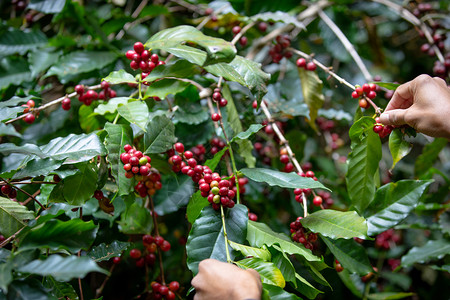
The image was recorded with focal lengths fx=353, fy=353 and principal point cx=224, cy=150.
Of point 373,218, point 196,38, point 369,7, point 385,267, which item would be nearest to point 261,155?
point 373,218

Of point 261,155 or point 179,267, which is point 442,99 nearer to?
point 261,155

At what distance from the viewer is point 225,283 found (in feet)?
1.63

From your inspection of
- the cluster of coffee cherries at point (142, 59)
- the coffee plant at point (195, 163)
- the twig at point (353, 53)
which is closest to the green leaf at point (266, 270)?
the coffee plant at point (195, 163)

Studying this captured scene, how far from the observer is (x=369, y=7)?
147 cm

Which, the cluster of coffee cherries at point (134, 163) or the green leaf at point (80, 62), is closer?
the cluster of coffee cherries at point (134, 163)

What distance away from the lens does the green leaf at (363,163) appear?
0.75m

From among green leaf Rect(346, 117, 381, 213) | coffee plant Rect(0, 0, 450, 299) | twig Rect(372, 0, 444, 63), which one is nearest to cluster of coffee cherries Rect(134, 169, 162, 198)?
coffee plant Rect(0, 0, 450, 299)

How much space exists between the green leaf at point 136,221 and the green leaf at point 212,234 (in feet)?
0.72

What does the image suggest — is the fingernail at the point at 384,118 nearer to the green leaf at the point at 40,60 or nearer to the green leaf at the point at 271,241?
the green leaf at the point at 271,241

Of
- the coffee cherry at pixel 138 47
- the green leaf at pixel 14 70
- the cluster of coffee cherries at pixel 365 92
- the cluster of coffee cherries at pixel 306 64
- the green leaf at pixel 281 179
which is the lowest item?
the green leaf at pixel 14 70

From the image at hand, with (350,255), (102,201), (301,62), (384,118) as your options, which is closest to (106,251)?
(102,201)

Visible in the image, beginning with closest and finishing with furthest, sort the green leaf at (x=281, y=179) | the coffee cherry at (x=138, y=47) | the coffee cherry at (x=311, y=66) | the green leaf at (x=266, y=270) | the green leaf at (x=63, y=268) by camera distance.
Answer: the green leaf at (x=63, y=268) < the green leaf at (x=266, y=270) < the green leaf at (x=281, y=179) < the coffee cherry at (x=138, y=47) < the coffee cherry at (x=311, y=66)

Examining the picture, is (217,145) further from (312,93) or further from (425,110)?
(425,110)

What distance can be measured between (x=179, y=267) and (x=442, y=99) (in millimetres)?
875
